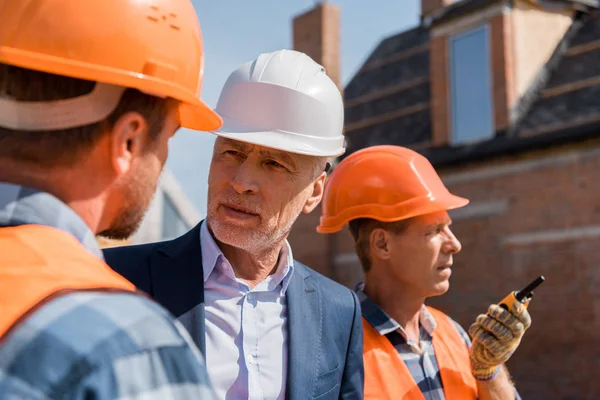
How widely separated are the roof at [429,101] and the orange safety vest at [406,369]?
325 inches

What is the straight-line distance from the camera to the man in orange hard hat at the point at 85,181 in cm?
87

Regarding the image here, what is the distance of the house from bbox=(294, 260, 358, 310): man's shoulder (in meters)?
8.57

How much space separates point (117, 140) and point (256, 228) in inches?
50.6

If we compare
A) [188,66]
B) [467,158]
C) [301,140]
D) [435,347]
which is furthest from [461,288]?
[188,66]

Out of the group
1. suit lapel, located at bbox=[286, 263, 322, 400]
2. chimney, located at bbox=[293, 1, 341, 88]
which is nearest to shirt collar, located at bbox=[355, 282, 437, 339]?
suit lapel, located at bbox=[286, 263, 322, 400]

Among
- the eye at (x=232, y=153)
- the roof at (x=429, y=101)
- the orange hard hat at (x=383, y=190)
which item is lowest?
the roof at (x=429, y=101)

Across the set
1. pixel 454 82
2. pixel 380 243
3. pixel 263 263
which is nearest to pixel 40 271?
pixel 263 263

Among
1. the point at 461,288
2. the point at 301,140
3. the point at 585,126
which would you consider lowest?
the point at 461,288

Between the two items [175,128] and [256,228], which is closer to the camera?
[175,128]

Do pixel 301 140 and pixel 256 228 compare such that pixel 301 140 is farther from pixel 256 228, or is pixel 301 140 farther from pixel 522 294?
pixel 522 294

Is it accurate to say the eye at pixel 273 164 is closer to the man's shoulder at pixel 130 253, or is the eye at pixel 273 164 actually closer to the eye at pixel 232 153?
the eye at pixel 232 153

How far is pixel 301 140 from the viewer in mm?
2512

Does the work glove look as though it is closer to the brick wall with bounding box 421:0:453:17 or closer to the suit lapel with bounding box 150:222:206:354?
the suit lapel with bounding box 150:222:206:354

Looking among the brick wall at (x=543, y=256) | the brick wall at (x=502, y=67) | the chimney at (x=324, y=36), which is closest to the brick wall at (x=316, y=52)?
the chimney at (x=324, y=36)
